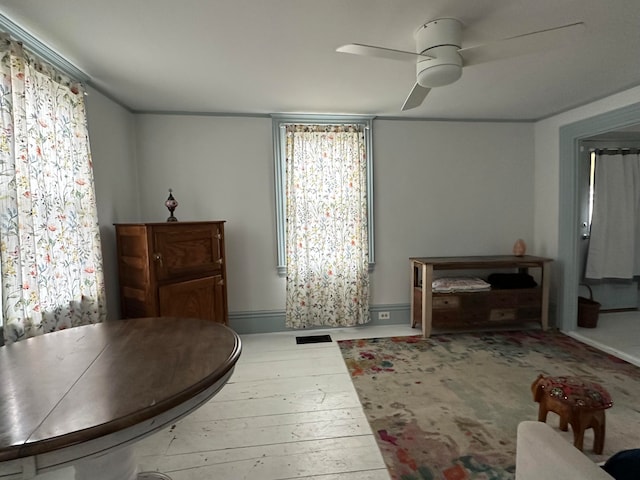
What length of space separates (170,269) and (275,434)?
1.43 m

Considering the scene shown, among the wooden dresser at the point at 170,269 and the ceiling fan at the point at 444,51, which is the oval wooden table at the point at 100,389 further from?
the ceiling fan at the point at 444,51

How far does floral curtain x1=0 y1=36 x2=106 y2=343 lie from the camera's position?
1601 millimetres

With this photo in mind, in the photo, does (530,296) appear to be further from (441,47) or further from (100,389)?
(100,389)

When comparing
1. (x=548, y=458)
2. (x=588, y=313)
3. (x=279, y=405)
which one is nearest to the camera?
(x=548, y=458)

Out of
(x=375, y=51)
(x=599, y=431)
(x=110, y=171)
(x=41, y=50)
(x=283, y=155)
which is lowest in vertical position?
(x=599, y=431)

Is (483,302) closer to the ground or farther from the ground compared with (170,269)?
closer to the ground

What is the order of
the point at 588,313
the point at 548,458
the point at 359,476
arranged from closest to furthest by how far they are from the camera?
the point at 548,458 < the point at 359,476 < the point at 588,313

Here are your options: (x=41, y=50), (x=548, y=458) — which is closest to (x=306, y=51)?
(x=41, y=50)

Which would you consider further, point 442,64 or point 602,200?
point 602,200

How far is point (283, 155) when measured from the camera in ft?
11.0

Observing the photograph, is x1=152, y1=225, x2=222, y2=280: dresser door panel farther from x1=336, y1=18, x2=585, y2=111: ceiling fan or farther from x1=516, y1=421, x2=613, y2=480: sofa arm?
x1=516, y1=421, x2=613, y2=480: sofa arm

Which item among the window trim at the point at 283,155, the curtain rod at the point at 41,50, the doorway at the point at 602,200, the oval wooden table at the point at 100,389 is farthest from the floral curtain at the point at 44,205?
the doorway at the point at 602,200

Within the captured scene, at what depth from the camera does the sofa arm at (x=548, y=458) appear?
2.64 ft

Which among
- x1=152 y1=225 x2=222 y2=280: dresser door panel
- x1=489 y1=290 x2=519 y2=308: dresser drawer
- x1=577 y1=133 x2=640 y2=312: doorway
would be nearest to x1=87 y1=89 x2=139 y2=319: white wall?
x1=152 y1=225 x2=222 y2=280: dresser door panel
